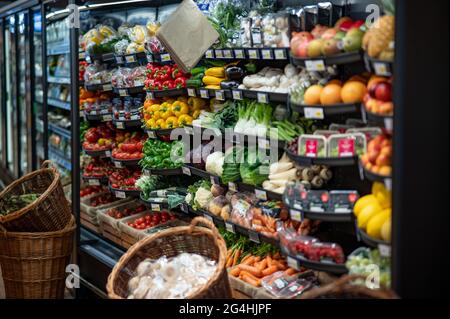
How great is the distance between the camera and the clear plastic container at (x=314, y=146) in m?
3.82

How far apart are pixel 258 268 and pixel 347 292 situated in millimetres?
1373

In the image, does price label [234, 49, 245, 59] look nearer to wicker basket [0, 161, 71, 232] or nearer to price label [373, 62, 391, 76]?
price label [373, 62, 391, 76]

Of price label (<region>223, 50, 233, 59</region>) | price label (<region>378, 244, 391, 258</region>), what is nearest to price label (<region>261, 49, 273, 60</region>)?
price label (<region>223, 50, 233, 59</region>)

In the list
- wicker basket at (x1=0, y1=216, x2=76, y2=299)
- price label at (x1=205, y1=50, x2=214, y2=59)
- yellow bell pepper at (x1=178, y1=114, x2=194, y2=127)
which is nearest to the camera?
price label at (x1=205, y1=50, x2=214, y2=59)

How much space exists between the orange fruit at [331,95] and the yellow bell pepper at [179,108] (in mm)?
1916

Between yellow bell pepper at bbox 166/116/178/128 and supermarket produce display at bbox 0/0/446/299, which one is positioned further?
yellow bell pepper at bbox 166/116/178/128

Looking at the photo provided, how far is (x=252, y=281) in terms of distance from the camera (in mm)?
4383

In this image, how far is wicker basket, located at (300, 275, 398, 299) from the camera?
3043 millimetres

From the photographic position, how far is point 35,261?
211 inches

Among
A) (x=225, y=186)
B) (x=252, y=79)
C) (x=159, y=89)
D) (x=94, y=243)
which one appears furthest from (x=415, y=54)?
(x=94, y=243)

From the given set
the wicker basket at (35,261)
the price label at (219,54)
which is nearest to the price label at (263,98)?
the price label at (219,54)

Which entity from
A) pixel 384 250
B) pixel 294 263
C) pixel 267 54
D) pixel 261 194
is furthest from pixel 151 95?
pixel 384 250

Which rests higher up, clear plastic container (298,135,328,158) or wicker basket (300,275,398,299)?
clear plastic container (298,135,328,158)

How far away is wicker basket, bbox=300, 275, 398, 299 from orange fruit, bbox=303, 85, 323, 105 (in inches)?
44.4
